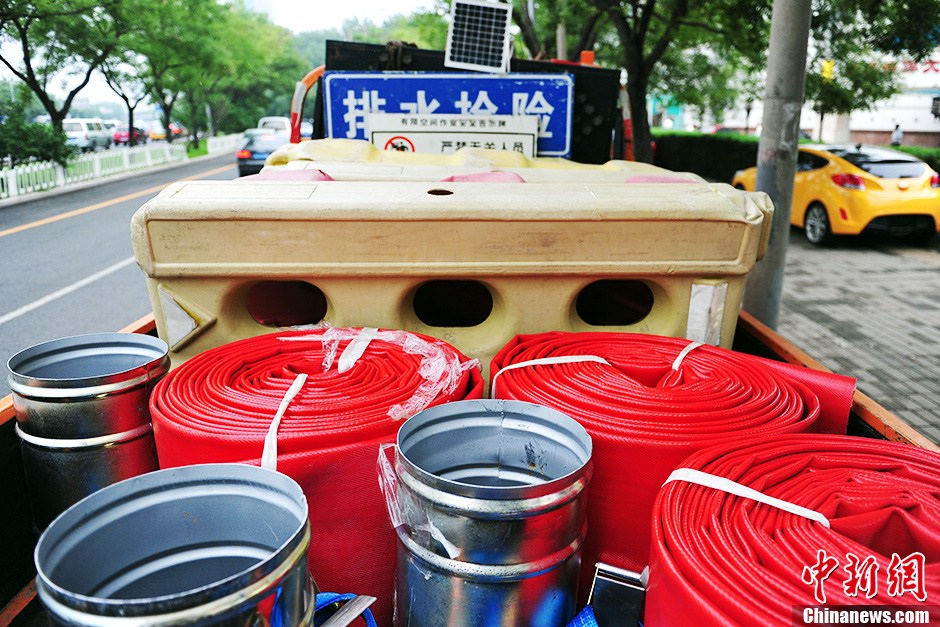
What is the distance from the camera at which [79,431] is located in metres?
2.07

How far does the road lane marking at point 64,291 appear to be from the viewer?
8.05 metres

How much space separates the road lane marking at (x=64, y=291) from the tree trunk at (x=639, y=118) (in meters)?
9.46

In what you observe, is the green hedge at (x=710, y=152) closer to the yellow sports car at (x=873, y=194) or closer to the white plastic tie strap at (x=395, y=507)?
the yellow sports car at (x=873, y=194)

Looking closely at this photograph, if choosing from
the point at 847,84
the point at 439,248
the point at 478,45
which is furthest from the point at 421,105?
the point at 847,84

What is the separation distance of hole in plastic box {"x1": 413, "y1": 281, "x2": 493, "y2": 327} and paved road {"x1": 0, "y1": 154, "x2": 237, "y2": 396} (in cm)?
426

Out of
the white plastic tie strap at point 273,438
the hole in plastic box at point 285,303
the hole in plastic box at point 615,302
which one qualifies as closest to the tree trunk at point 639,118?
the hole in plastic box at point 615,302

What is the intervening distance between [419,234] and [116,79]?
30278 mm

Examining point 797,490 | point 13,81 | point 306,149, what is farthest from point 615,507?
point 13,81

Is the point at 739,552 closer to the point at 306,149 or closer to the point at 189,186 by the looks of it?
the point at 189,186

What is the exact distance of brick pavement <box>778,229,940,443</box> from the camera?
247 inches

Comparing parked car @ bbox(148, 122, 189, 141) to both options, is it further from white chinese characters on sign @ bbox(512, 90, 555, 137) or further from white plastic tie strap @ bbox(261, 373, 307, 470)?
white plastic tie strap @ bbox(261, 373, 307, 470)

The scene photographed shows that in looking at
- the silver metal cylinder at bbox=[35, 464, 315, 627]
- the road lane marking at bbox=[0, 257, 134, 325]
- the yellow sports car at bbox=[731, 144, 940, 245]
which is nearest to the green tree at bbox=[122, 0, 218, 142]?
the road lane marking at bbox=[0, 257, 134, 325]

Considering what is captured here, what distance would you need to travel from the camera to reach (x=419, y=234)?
8.00 feet

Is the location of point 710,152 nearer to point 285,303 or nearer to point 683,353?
point 285,303
